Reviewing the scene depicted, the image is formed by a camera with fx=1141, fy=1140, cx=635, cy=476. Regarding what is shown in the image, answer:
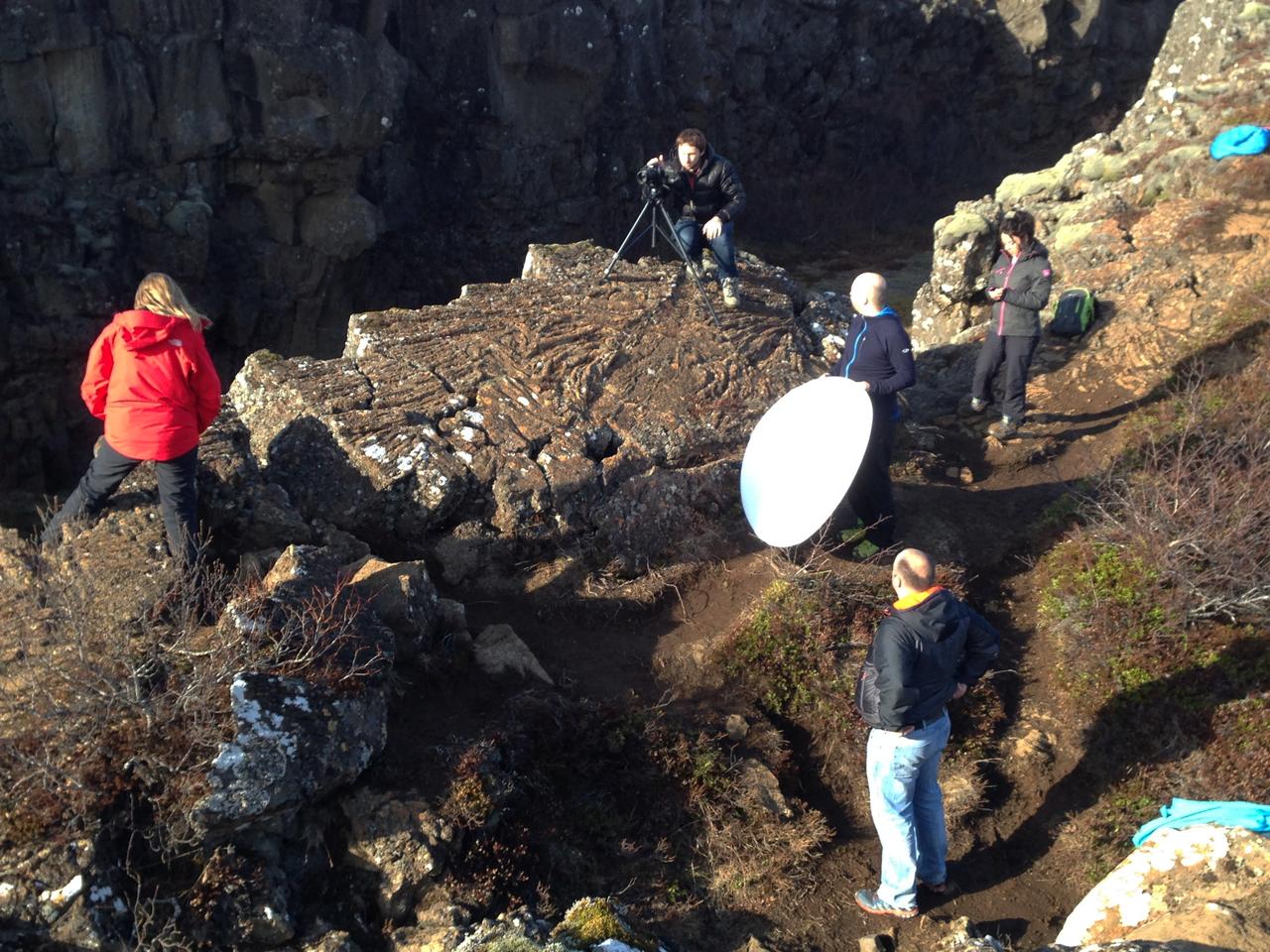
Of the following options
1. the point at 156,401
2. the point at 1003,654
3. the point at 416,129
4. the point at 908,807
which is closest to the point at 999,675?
the point at 1003,654

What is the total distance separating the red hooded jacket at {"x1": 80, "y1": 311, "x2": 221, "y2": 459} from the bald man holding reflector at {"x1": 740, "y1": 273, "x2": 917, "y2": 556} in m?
3.23

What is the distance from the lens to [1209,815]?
546cm

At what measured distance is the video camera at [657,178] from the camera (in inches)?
352

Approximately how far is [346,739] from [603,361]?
3.96 metres

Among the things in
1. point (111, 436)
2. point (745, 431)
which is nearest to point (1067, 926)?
point (745, 431)

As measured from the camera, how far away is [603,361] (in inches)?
333

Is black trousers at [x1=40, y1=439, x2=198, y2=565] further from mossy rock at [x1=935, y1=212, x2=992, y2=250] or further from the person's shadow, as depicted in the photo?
mossy rock at [x1=935, y1=212, x2=992, y2=250]

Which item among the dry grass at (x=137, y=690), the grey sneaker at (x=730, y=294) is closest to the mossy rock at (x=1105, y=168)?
the grey sneaker at (x=730, y=294)

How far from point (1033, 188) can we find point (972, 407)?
613 cm

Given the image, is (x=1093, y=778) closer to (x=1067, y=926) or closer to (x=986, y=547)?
(x=1067, y=926)

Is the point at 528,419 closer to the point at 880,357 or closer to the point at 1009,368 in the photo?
the point at 880,357

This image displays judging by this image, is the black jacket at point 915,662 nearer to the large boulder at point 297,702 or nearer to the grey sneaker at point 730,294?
the large boulder at point 297,702

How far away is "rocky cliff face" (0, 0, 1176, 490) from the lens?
18797 millimetres

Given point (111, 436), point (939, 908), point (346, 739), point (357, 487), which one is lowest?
point (939, 908)
